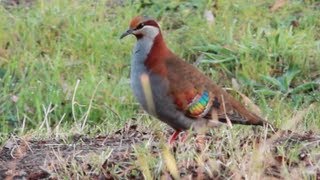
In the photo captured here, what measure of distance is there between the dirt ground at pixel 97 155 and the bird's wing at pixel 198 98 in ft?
0.57

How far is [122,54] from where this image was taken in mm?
8969

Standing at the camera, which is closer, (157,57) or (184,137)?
(184,137)

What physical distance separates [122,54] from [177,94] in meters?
3.08

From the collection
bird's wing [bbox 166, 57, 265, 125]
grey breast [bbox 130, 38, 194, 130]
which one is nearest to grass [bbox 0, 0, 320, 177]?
bird's wing [bbox 166, 57, 265, 125]

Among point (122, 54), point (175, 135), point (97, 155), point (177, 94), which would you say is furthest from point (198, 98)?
point (122, 54)

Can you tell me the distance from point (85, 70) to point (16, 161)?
324 cm

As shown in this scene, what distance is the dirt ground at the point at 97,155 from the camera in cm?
500

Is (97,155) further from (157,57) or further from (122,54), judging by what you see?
(122,54)

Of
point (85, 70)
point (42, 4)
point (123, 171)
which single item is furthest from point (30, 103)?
point (123, 171)

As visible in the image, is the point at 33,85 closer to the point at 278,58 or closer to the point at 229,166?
the point at 278,58

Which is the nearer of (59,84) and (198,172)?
(198,172)

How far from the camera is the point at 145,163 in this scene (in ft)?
15.8

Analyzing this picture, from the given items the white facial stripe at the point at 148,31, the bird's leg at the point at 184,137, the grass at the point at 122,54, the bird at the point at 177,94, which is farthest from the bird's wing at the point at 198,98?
the grass at the point at 122,54

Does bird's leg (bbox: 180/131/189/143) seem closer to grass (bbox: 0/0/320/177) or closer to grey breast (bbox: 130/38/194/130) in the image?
grey breast (bbox: 130/38/194/130)
